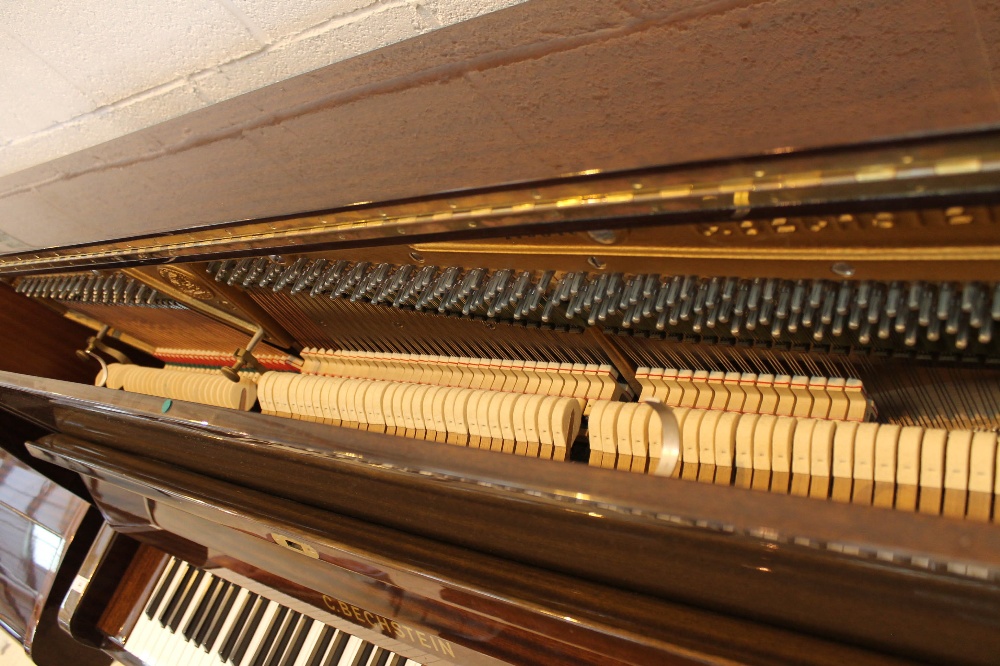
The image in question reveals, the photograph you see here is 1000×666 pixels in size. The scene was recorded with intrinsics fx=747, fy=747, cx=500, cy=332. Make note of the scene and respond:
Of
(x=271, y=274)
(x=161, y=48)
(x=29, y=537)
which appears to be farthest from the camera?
(x=29, y=537)

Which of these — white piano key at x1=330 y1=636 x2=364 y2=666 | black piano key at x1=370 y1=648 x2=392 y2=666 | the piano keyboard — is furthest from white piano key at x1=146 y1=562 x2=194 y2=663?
black piano key at x1=370 y1=648 x2=392 y2=666

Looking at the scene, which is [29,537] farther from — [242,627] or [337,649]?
[337,649]

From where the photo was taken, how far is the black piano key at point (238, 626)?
2.05m

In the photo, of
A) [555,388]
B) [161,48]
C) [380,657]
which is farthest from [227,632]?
[161,48]

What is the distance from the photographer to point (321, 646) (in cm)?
188

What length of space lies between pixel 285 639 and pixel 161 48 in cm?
187

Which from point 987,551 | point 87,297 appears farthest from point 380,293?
point 87,297

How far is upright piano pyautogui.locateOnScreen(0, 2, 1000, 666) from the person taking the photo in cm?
100

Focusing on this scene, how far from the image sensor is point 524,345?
1.73 meters

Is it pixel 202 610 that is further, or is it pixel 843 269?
Answer: pixel 202 610

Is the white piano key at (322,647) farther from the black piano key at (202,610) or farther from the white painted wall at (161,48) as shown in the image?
the white painted wall at (161,48)

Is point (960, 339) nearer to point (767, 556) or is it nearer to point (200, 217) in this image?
point (767, 556)

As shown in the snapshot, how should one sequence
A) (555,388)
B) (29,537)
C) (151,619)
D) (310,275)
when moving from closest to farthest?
(555,388) → (310,275) → (151,619) → (29,537)

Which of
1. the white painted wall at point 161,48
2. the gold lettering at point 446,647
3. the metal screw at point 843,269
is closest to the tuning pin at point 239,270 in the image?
the white painted wall at point 161,48
